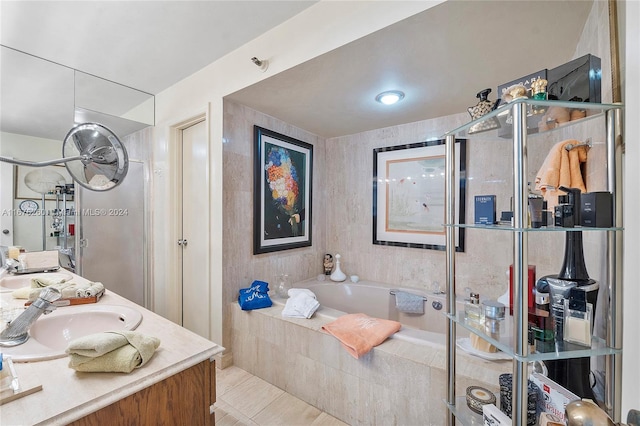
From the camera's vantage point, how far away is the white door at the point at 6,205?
1345mm

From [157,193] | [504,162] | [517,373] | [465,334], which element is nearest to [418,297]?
[465,334]

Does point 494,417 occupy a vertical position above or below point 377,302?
above

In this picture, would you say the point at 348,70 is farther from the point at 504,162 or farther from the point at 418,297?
the point at 418,297

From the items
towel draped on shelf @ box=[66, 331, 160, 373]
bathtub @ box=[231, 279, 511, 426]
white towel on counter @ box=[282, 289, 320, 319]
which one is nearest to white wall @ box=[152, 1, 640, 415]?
bathtub @ box=[231, 279, 511, 426]

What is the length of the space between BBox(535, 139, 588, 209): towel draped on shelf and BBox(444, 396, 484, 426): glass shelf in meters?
0.83

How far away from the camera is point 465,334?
148 cm

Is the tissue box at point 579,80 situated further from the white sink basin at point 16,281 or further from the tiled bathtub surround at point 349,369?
the white sink basin at point 16,281

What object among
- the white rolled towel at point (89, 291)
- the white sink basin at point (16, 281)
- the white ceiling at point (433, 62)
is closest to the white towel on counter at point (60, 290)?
the white rolled towel at point (89, 291)

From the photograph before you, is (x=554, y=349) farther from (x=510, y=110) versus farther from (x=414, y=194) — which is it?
(x=414, y=194)

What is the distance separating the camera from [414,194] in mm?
2617

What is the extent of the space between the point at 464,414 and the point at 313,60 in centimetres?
188

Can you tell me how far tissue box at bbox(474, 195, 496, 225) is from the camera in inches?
36.4

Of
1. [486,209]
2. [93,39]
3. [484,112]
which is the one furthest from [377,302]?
[93,39]

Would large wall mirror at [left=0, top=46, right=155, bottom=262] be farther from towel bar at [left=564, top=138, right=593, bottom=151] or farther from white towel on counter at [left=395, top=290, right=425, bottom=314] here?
white towel on counter at [left=395, top=290, right=425, bottom=314]
